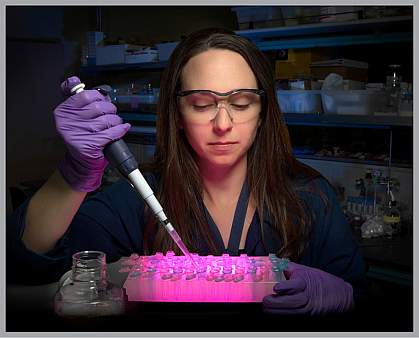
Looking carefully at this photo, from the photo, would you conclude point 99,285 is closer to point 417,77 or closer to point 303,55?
point 417,77

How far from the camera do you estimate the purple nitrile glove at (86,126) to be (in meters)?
0.97

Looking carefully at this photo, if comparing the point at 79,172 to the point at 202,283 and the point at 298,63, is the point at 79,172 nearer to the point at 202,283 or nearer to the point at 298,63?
the point at 202,283

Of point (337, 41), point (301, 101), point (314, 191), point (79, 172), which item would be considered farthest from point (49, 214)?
point (337, 41)

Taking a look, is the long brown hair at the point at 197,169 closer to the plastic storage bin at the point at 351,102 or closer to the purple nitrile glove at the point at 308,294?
the purple nitrile glove at the point at 308,294

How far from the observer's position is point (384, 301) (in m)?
1.33

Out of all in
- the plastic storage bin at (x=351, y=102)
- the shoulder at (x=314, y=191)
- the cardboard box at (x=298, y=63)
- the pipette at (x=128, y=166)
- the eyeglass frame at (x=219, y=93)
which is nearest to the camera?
the pipette at (x=128, y=166)

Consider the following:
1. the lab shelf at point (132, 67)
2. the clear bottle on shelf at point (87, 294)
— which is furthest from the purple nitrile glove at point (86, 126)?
the lab shelf at point (132, 67)

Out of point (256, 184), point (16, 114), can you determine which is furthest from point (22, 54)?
point (256, 184)

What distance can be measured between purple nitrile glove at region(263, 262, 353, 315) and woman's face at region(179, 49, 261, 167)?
0.30 metres

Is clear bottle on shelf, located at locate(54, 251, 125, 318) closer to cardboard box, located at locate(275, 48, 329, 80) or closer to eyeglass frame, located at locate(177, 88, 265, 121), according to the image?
eyeglass frame, located at locate(177, 88, 265, 121)

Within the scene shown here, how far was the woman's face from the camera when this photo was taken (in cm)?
111

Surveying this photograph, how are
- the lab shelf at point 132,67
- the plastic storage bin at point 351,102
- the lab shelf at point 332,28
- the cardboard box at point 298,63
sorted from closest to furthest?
1. the lab shelf at point 132,67
2. the lab shelf at point 332,28
3. the plastic storage bin at point 351,102
4. the cardboard box at point 298,63

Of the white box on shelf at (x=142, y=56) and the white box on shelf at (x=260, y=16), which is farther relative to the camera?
the white box on shelf at (x=260, y=16)

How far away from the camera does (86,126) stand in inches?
38.5
